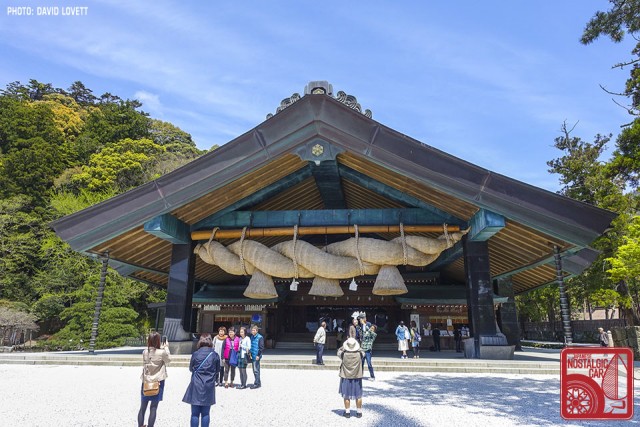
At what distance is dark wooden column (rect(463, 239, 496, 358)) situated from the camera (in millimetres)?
10805

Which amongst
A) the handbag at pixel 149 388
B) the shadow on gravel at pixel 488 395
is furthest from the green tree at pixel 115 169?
the handbag at pixel 149 388

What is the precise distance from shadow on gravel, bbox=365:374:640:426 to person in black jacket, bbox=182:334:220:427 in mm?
2691

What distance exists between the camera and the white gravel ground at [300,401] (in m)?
5.34

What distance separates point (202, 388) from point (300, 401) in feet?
8.61

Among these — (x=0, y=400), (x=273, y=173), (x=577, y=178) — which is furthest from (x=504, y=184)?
(x=577, y=178)

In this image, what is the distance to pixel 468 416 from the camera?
216 inches

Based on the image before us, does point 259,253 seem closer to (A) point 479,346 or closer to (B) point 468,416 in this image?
(A) point 479,346

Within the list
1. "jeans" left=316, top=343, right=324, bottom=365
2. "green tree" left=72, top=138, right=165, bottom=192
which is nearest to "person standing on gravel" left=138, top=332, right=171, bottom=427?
"jeans" left=316, top=343, right=324, bottom=365

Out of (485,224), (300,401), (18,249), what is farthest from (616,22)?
(18,249)

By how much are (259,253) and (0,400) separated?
6.86m

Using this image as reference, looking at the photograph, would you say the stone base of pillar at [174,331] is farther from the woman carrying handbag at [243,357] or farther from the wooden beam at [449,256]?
the wooden beam at [449,256]

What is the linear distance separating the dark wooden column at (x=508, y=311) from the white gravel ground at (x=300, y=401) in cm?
866

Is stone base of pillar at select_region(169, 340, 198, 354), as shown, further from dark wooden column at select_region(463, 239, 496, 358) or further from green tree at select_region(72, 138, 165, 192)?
green tree at select_region(72, 138, 165, 192)

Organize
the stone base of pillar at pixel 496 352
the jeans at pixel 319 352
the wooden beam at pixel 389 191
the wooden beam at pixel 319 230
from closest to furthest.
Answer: the jeans at pixel 319 352
the stone base of pillar at pixel 496 352
the wooden beam at pixel 319 230
the wooden beam at pixel 389 191
